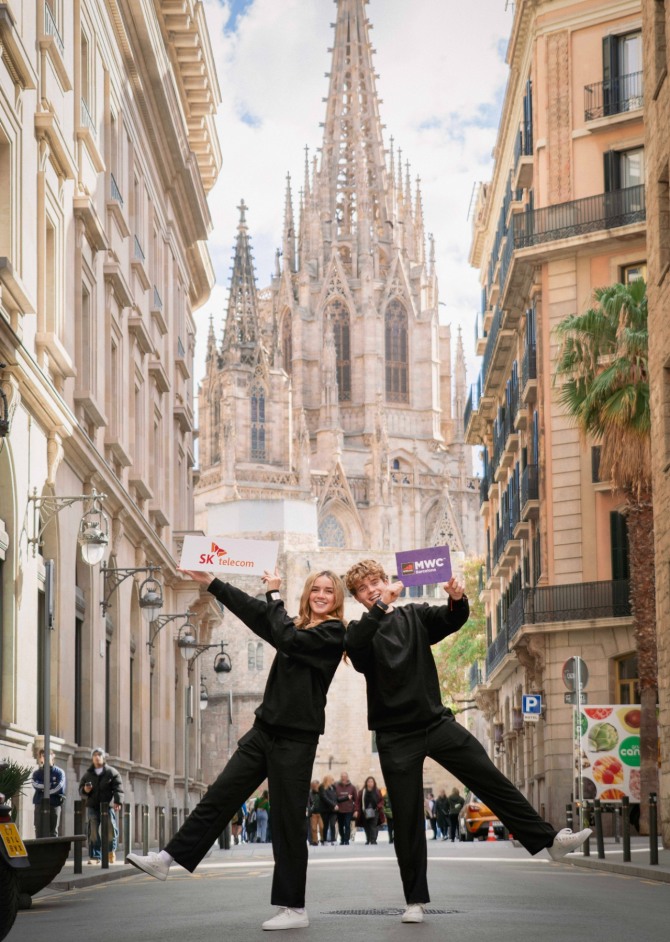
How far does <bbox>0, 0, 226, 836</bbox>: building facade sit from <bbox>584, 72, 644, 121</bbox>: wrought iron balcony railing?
8.67m

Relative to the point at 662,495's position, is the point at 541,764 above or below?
below

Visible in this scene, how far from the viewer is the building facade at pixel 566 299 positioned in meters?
36.4

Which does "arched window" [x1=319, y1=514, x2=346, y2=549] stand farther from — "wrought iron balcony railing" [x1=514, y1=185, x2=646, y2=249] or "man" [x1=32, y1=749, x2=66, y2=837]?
"man" [x1=32, y1=749, x2=66, y2=837]

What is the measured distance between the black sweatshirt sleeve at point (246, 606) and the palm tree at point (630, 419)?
65.6ft

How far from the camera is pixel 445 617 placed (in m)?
9.10

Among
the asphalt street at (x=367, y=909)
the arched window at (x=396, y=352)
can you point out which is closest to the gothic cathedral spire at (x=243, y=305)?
the arched window at (x=396, y=352)

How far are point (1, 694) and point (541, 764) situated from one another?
2159cm

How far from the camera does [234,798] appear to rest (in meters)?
8.95

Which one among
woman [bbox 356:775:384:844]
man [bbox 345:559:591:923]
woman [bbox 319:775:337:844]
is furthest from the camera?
woman [bbox 319:775:337:844]

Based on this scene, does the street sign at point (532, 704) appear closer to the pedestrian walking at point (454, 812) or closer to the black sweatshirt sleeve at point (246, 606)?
the pedestrian walking at point (454, 812)

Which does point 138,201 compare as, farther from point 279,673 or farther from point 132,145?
point 279,673

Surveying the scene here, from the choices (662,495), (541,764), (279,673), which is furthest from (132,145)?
(279,673)

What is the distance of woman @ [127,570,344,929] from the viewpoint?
8875 millimetres

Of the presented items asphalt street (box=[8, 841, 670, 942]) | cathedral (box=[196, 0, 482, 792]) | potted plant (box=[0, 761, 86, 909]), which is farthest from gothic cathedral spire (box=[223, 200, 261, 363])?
potted plant (box=[0, 761, 86, 909])
